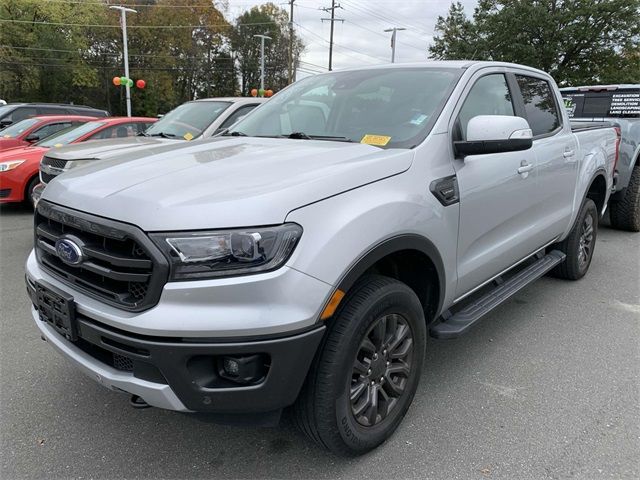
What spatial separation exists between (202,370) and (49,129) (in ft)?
31.4

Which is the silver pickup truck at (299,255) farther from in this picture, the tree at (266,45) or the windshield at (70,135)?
the tree at (266,45)

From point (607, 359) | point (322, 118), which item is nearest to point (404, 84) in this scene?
point (322, 118)

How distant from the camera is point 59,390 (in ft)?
9.67

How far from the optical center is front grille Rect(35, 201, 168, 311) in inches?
72.8

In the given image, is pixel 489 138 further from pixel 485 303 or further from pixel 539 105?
pixel 539 105

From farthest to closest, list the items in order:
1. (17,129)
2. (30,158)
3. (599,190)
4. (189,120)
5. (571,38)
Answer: (571,38)
(17,129)
(30,158)
(189,120)
(599,190)

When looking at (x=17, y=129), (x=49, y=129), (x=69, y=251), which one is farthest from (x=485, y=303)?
(x=17, y=129)

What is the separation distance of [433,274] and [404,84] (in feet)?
4.13

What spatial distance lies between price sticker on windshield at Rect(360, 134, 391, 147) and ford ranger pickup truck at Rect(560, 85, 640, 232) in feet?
15.7

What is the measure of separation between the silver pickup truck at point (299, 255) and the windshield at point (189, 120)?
3.71 metres

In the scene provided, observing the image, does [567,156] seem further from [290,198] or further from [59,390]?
[59,390]

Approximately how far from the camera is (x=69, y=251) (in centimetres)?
210

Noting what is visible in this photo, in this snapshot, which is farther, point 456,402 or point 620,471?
point 456,402

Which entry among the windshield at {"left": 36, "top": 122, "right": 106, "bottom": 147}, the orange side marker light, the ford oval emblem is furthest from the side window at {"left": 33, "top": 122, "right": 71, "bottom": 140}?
the orange side marker light
